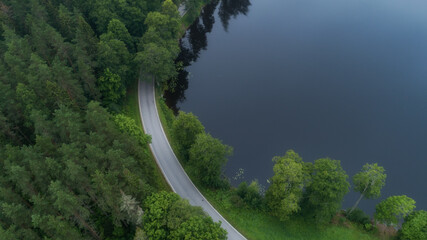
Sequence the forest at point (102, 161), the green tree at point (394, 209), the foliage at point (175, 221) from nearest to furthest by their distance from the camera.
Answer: the forest at point (102, 161) → the foliage at point (175, 221) → the green tree at point (394, 209)

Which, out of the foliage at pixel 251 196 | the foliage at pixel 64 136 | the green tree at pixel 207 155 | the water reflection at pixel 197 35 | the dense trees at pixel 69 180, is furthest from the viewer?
the water reflection at pixel 197 35

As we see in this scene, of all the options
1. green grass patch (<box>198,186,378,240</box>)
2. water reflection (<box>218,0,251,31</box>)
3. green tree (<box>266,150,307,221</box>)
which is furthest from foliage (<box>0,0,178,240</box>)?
water reflection (<box>218,0,251,31</box>)

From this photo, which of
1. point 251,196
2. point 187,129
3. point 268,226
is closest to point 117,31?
point 187,129

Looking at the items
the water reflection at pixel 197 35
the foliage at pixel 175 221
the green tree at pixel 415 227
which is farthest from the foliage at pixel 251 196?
the water reflection at pixel 197 35

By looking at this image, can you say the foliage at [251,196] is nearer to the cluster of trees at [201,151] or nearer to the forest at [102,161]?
the forest at [102,161]

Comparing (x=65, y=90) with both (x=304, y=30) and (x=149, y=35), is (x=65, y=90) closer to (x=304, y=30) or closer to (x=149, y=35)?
(x=149, y=35)

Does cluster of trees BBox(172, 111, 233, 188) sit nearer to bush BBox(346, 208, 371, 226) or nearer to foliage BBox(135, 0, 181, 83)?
foliage BBox(135, 0, 181, 83)
